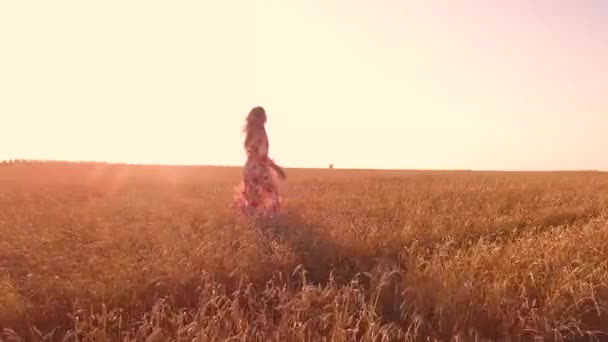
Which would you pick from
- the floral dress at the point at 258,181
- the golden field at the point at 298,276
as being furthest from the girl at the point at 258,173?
the golden field at the point at 298,276

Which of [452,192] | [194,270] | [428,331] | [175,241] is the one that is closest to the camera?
[428,331]

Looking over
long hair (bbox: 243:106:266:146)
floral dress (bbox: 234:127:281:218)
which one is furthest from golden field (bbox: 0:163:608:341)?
long hair (bbox: 243:106:266:146)

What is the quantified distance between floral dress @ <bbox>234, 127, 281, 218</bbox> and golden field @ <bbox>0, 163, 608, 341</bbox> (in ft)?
3.05

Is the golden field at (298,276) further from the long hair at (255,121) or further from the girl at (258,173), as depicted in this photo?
the long hair at (255,121)

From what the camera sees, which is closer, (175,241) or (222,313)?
(222,313)

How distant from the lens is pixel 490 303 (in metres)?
6.43

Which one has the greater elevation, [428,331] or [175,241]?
[175,241]

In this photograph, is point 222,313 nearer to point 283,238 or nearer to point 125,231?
point 283,238

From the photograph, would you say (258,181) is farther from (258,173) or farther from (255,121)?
(255,121)

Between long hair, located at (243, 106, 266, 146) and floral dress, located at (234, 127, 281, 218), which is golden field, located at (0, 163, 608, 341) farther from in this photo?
long hair, located at (243, 106, 266, 146)

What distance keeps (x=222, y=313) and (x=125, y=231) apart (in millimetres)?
4120

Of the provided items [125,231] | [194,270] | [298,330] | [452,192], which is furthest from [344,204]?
[298,330]

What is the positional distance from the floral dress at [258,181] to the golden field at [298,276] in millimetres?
929

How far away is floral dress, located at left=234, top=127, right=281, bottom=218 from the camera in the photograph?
41.2 feet
